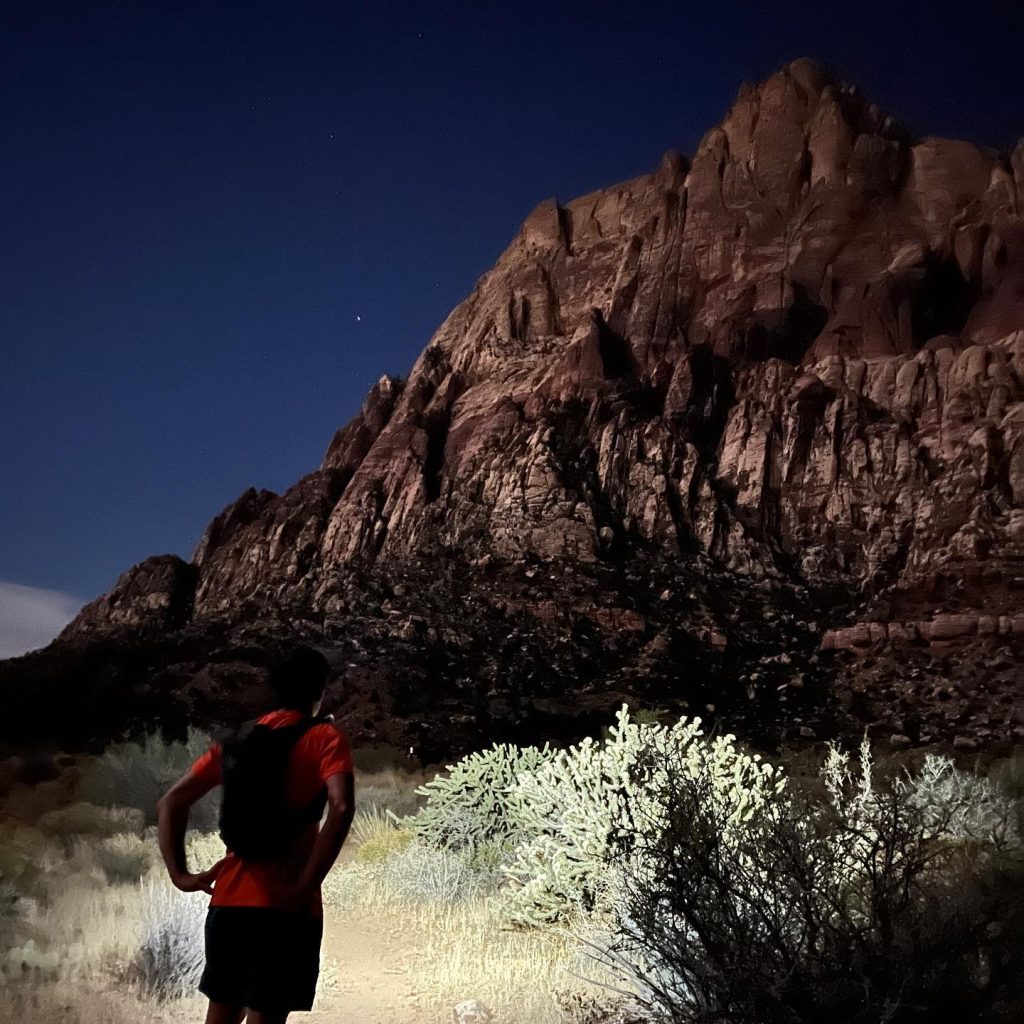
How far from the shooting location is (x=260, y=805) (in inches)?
106

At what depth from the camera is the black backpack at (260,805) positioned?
268 cm

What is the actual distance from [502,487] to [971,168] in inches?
1272

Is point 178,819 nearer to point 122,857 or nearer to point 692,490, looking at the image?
point 122,857

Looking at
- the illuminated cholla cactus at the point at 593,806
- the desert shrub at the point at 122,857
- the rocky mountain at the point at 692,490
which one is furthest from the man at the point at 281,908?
the rocky mountain at the point at 692,490

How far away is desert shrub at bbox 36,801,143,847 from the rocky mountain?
11476 millimetres

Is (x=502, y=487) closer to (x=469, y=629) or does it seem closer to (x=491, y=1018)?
(x=469, y=629)

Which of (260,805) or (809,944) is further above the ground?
(260,805)

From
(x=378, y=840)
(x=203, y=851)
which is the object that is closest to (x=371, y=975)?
(x=378, y=840)

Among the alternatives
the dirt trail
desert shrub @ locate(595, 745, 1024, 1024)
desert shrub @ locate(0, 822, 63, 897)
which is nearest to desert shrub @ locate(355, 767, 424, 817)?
the dirt trail

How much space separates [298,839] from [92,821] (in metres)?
10.6

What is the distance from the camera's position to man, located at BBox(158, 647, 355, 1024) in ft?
8.59

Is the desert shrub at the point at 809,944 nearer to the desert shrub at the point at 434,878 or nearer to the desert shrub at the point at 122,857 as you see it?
the desert shrub at the point at 434,878

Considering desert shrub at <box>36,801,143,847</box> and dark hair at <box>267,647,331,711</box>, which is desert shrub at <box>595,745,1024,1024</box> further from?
desert shrub at <box>36,801,143,847</box>

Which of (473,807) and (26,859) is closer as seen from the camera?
(26,859)
